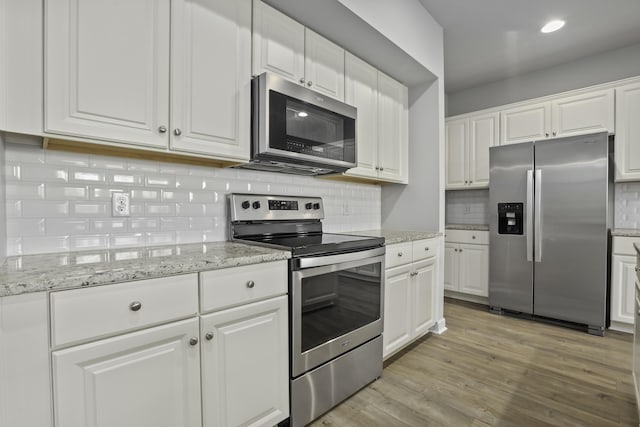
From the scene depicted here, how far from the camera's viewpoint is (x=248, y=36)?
1696 mm

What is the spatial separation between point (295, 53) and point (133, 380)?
1828 mm

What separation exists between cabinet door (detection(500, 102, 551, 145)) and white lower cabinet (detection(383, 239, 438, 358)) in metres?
1.79

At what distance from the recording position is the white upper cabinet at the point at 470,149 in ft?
12.0

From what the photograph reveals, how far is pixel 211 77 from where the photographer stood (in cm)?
155

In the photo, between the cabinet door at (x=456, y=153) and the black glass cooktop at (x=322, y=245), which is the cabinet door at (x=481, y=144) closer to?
the cabinet door at (x=456, y=153)

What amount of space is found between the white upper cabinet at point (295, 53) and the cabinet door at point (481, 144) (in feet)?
7.32

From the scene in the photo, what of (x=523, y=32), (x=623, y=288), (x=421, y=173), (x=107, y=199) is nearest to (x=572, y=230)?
(x=623, y=288)

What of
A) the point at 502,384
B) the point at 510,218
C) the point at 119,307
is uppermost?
the point at 510,218

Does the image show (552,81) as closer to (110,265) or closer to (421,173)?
(421,173)

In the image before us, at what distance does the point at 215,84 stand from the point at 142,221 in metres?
0.77

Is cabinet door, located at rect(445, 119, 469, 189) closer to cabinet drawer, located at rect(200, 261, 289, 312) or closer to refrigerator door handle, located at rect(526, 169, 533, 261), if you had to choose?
refrigerator door handle, located at rect(526, 169, 533, 261)

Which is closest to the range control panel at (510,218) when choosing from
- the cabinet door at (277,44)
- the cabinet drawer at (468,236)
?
the cabinet drawer at (468,236)

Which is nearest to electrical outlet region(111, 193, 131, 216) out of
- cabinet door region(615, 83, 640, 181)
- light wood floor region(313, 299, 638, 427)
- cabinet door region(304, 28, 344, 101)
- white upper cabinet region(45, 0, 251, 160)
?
white upper cabinet region(45, 0, 251, 160)

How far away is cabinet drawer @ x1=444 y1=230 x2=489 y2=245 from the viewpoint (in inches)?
137
